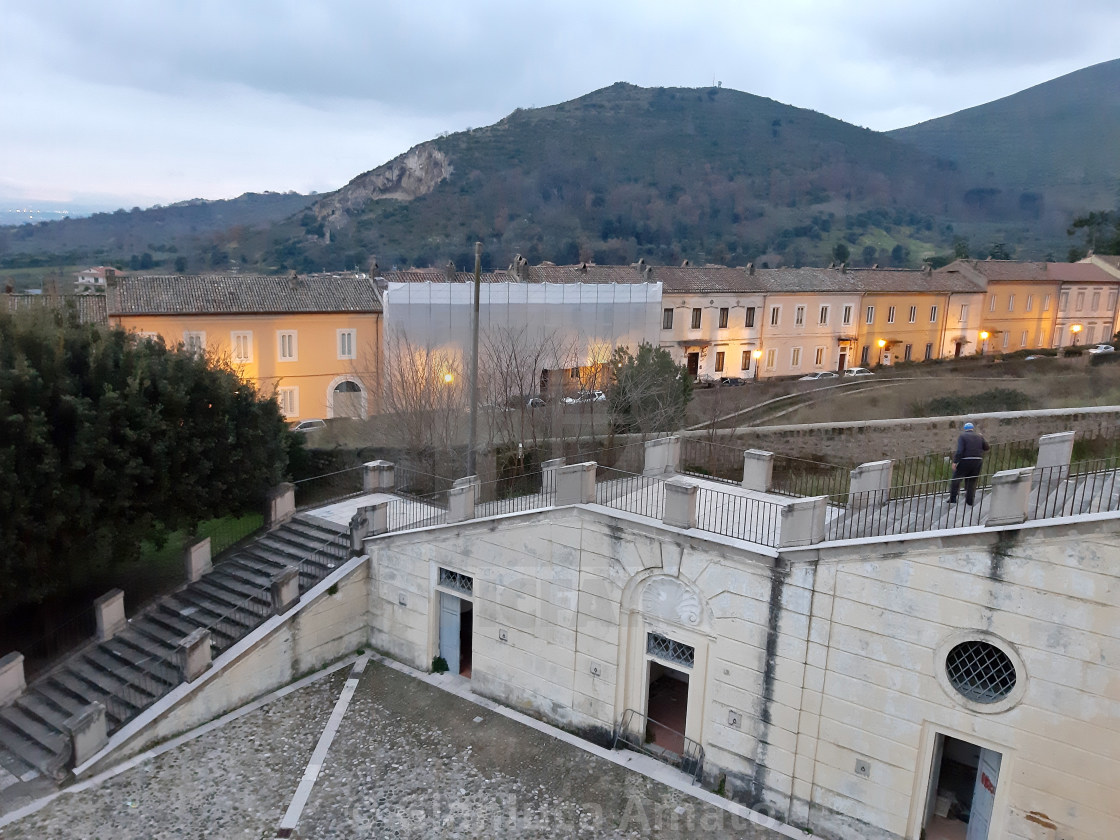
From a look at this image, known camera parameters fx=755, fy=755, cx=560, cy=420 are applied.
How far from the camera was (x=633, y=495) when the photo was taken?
13.5 metres

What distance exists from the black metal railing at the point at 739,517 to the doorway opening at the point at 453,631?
5.27m

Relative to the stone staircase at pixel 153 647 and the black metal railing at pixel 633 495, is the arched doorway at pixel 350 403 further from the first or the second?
the black metal railing at pixel 633 495

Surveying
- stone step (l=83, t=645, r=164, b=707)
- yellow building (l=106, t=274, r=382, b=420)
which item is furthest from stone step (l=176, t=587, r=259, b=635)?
yellow building (l=106, t=274, r=382, b=420)

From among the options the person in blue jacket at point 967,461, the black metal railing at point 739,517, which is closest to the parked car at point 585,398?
the black metal railing at point 739,517

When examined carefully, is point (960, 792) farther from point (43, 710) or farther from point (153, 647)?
point (43, 710)

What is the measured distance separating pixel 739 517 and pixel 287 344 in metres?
24.9

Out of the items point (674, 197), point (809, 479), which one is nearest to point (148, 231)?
point (674, 197)

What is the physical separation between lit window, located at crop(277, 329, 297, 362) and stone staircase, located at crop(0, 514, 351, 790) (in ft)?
53.2

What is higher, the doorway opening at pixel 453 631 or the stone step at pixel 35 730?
the doorway opening at pixel 453 631

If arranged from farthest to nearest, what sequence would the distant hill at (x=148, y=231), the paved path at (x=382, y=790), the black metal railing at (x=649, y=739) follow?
the distant hill at (x=148, y=231), the black metal railing at (x=649, y=739), the paved path at (x=382, y=790)

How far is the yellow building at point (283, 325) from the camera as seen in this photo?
95.3 feet

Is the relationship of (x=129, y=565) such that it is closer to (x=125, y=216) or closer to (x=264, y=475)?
(x=264, y=475)

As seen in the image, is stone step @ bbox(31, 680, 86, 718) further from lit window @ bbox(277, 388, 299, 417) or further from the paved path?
lit window @ bbox(277, 388, 299, 417)

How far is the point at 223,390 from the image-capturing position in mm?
16000
